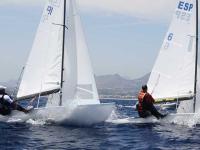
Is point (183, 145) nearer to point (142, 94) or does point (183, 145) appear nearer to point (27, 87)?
point (142, 94)

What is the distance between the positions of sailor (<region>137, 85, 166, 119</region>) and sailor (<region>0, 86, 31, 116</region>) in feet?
17.9

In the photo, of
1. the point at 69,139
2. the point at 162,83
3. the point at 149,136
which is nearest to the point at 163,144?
the point at 149,136

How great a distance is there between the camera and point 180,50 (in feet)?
79.9

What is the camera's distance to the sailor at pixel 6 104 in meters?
22.1

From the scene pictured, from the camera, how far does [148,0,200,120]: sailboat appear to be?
23.8 m

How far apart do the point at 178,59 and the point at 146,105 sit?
3.50 metres

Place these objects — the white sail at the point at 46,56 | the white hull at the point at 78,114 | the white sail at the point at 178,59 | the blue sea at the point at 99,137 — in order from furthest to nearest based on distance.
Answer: the white sail at the point at 178,59, the white sail at the point at 46,56, the white hull at the point at 78,114, the blue sea at the point at 99,137

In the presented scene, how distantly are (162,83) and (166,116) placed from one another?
2.36m

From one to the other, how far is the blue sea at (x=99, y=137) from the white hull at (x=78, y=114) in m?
0.41

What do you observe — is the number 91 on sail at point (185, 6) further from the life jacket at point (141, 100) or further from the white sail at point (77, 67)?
the white sail at point (77, 67)

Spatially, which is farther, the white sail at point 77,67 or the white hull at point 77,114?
the white sail at point 77,67

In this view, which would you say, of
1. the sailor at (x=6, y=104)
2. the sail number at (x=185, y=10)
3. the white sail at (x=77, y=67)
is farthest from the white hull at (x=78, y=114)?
the sail number at (x=185, y=10)

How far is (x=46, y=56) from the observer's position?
23016 millimetres

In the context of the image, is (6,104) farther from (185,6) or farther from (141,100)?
(185,6)
